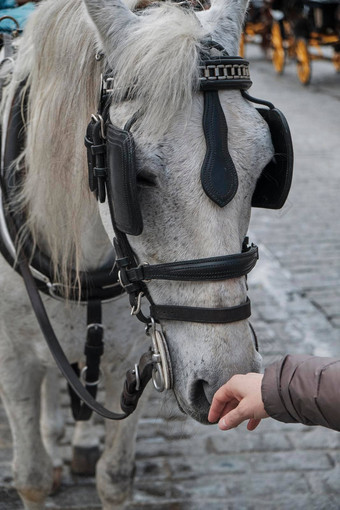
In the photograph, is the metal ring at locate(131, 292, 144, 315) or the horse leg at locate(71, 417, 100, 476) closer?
the metal ring at locate(131, 292, 144, 315)

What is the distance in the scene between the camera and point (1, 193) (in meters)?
2.43

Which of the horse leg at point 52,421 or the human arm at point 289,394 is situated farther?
the horse leg at point 52,421

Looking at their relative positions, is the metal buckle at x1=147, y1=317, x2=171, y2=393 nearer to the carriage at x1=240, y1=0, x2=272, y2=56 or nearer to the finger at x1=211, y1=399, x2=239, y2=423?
the finger at x1=211, y1=399, x2=239, y2=423

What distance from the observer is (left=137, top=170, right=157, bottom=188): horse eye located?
5.65 ft

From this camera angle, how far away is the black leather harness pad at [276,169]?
6.25 feet

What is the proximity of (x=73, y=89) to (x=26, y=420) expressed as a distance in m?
1.31

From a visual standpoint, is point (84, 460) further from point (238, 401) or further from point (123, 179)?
point (123, 179)

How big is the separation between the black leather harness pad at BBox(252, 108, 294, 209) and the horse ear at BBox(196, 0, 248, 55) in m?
0.21

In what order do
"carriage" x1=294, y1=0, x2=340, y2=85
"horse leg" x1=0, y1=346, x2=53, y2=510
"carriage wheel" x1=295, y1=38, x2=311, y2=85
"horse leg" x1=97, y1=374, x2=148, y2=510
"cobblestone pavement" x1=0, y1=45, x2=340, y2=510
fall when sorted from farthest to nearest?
1. "carriage wheel" x1=295, y1=38, x2=311, y2=85
2. "carriage" x1=294, y1=0, x2=340, y2=85
3. "cobblestone pavement" x1=0, y1=45, x2=340, y2=510
4. "horse leg" x1=97, y1=374, x2=148, y2=510
5. "horse leg" x1=0, y1=346, x2=53, y2=510

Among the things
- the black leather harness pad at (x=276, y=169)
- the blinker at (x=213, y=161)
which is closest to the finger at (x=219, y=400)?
the blinker at (x=213, y=161)

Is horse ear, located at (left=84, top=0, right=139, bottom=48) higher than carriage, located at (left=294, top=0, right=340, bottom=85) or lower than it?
higher

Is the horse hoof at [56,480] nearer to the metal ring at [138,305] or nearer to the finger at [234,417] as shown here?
the metal ring at [138,305]

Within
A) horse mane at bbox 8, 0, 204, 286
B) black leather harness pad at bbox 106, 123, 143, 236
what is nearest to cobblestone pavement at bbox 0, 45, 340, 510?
black leather harness pad at bbox 106, 123, 143, 236

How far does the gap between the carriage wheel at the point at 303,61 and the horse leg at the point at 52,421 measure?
12.5 m
